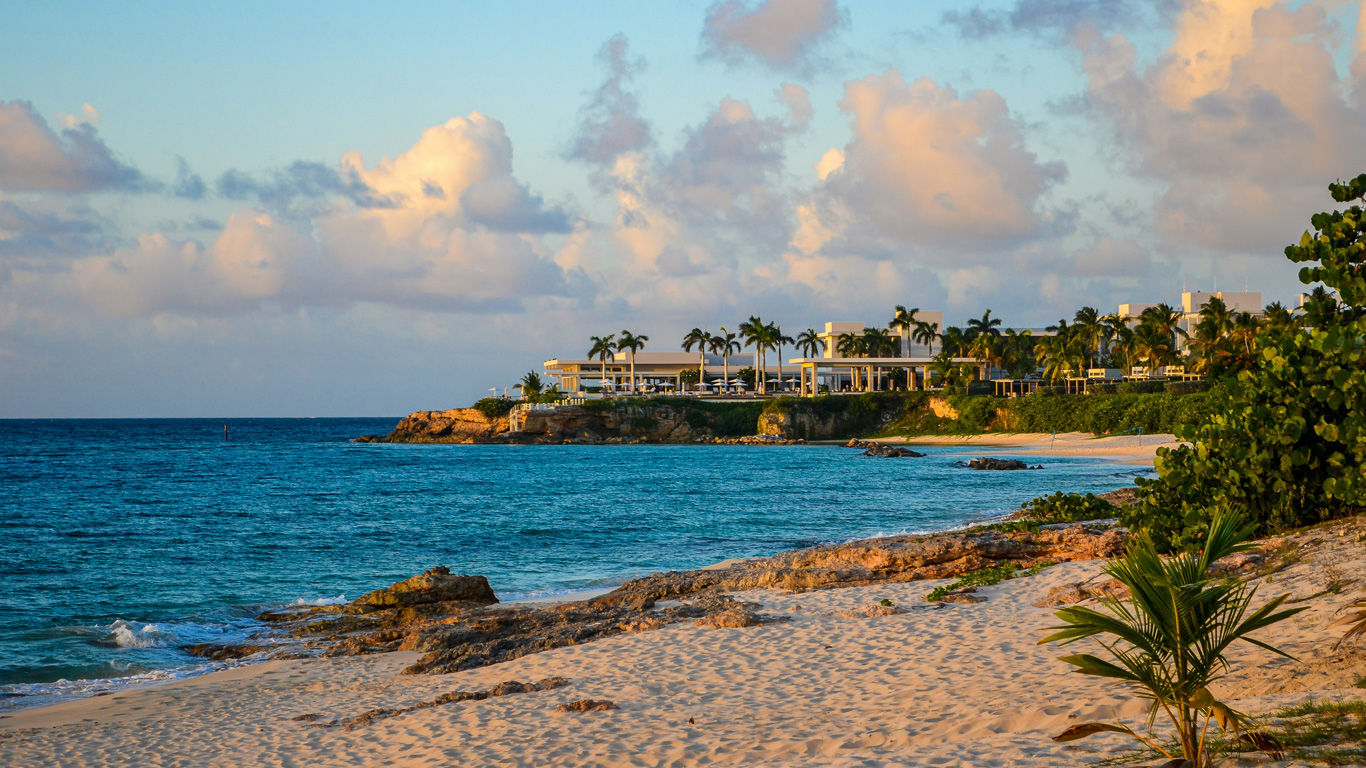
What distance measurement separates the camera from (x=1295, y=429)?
11.9 m

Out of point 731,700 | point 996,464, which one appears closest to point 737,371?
point 996,464

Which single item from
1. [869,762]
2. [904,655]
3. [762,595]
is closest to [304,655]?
[762,595]

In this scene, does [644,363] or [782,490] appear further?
[644,363]

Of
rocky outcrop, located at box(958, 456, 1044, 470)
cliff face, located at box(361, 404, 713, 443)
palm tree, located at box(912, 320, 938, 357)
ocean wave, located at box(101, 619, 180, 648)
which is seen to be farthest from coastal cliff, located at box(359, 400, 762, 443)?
ocean wave, located at box(101, 619, 180, 648)

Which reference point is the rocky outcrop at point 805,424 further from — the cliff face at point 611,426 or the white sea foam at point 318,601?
the white sea foam at point 318,601

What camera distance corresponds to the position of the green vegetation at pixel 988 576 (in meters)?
13.2

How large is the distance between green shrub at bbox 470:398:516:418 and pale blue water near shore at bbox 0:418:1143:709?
156ft

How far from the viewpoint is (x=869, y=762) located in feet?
21.6

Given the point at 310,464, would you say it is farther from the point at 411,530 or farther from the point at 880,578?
the point at 880,578

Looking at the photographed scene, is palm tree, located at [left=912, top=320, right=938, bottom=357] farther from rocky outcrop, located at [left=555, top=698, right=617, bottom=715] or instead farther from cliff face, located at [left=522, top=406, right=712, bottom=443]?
rocky outcrop, located at [left=555, top=698, right=617, bottom=715]

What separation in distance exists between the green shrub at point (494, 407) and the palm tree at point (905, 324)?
172ft

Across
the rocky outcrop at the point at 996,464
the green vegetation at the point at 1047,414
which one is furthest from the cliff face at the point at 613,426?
the rocky outcrop at the point at 996,464

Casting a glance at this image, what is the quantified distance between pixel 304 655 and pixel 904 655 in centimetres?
850

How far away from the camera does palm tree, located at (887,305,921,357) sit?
12531 centimetres
